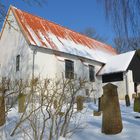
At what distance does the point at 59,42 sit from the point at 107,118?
61.0 ft

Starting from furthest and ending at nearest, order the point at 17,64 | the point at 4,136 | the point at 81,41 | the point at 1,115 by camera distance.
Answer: the point at 81,41 < the point at 17,64 < the point at 1,115 < the point at 4,136

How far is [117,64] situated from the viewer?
28516 millimetres

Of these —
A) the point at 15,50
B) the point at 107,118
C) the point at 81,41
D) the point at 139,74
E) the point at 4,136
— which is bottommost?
the point at 4,136

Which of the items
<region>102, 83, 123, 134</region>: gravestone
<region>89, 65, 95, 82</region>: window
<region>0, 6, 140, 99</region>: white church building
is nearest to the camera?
<region>102, 83, 123, 134</region>: gravestone

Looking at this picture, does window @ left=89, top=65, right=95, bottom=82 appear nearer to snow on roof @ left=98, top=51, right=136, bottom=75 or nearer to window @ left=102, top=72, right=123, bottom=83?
snow on roof @ left=98, top=51, right=136, bottom=75

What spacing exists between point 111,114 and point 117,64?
21.5 m

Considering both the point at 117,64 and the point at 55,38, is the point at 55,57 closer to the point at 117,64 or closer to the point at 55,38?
the point at 55,38

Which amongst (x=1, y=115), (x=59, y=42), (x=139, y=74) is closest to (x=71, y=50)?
(x=59, y=42)

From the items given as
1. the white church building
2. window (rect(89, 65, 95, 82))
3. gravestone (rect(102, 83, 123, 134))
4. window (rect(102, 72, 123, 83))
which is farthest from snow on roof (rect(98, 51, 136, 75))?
gravestone (rect(102, 83, 123, 134))

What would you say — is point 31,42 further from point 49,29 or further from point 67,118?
point 67,118

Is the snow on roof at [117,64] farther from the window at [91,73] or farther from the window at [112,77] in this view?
the window at [91,73]

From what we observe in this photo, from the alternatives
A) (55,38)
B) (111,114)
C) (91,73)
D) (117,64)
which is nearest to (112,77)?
(117,64)

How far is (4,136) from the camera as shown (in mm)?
7664

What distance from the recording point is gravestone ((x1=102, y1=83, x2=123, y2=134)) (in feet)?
23.8
